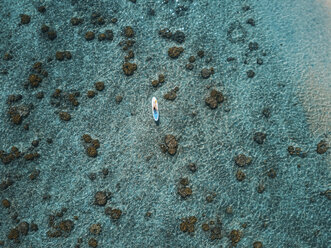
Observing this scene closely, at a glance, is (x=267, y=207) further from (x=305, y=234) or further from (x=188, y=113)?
(x=188, y=113)

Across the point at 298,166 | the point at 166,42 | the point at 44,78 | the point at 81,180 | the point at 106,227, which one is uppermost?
the point at 166,42

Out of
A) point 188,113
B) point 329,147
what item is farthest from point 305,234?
point 188,113

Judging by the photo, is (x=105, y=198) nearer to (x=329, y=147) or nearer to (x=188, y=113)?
(x=188, y=113)

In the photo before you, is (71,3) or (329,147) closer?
(329,147)

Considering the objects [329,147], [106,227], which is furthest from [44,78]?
[329,147]

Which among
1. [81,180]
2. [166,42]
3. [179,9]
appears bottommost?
[81,180]

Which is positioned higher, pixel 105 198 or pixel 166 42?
pixel 166 42
